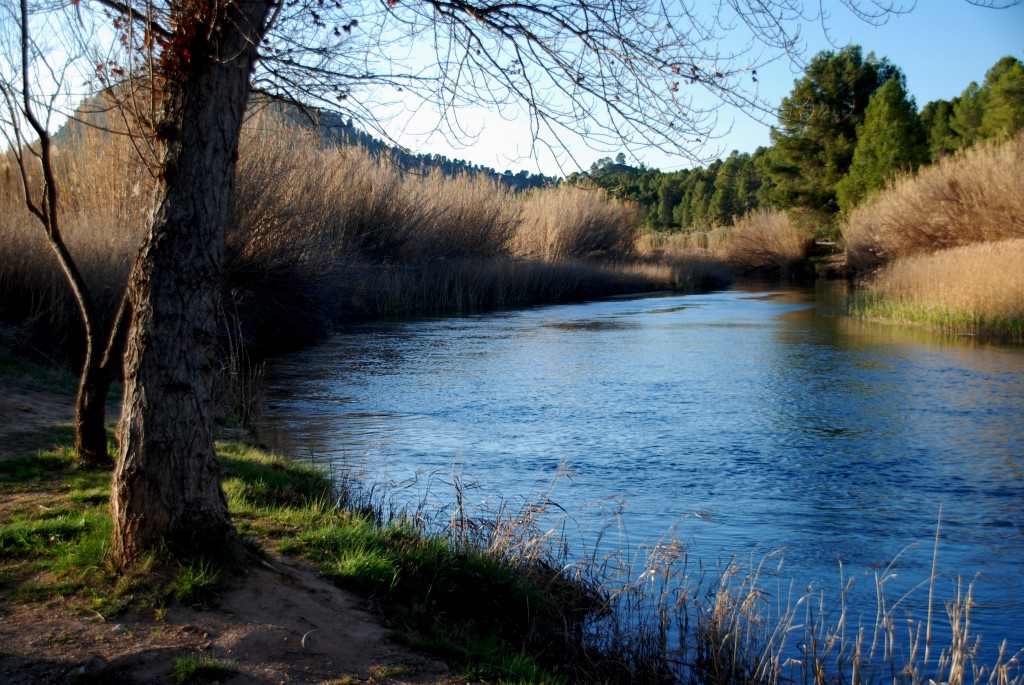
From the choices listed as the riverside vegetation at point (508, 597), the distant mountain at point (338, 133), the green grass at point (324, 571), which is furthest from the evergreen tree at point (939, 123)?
the green grass at point (324, 571)

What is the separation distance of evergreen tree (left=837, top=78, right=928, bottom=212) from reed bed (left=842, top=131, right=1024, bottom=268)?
8.14 m

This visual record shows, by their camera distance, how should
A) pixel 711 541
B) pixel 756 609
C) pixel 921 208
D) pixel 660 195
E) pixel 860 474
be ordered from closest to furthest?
pixel 756 609
pixel 711 541
pixel 860 474
pixel 921 208
pixel 660 195

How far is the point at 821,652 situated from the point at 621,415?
20.4 feet

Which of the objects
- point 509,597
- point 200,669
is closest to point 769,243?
point 509,597

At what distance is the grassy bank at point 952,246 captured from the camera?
58.9ft

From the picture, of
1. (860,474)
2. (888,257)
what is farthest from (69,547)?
(888,257)

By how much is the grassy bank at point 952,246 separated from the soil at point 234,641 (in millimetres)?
16496

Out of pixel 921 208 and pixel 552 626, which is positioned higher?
pixel 921 208

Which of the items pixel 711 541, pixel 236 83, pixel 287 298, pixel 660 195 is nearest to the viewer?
pixel 236 83

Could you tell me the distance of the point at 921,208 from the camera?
2873 centimetres

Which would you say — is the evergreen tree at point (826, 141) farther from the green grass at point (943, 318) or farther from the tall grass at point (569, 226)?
the green grass at point (943, 318)

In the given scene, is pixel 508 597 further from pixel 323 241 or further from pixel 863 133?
pixel 863 133

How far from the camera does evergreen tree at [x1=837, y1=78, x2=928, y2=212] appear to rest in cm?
4066

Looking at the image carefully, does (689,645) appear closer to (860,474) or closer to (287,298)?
(860,474)
